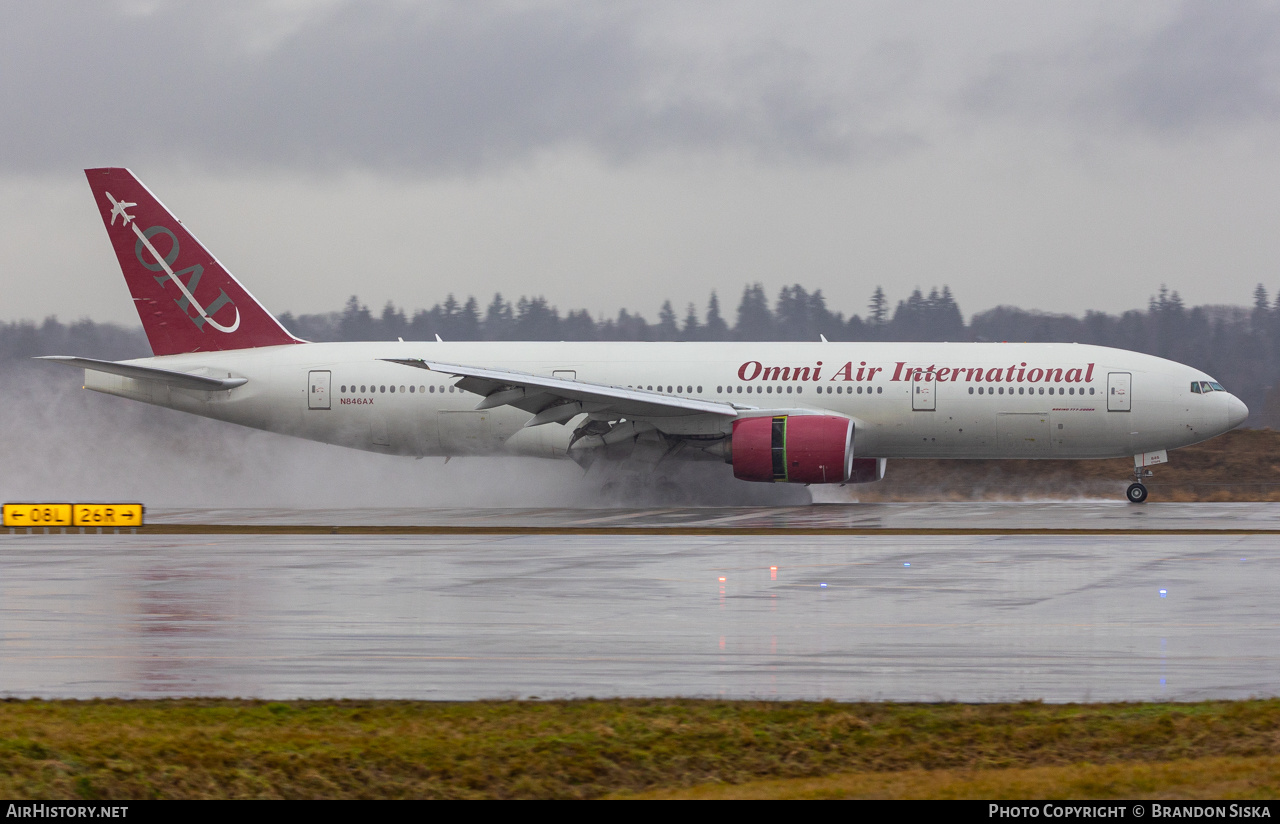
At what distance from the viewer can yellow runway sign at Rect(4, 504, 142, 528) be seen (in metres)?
22.4

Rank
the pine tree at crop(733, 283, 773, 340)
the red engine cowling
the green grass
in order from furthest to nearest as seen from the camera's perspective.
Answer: the pine tree at crop(733, 283, 773, 340)
the red engine cowling
the green grass

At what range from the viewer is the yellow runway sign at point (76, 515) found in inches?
882

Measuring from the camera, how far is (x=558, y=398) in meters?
25.8

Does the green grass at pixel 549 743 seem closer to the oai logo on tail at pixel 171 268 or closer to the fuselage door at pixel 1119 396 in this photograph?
the fuselage door at pixel 1119 396

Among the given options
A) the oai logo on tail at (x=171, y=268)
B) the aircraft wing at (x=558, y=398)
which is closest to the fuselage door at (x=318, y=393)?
the oai logo on tail at (x=171, y=268)

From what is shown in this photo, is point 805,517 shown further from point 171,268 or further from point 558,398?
point 171,268

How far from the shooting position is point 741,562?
15711mm

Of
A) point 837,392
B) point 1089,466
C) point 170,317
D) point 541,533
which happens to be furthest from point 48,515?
point 1089,466

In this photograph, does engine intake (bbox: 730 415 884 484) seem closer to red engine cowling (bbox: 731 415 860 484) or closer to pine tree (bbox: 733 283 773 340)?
red engine cowling (bbox: 731 415 860 484)

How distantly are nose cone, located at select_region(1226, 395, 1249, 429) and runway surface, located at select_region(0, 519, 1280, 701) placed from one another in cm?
925

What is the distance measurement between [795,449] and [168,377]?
13.9m

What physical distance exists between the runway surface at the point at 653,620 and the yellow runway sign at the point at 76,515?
172 inches

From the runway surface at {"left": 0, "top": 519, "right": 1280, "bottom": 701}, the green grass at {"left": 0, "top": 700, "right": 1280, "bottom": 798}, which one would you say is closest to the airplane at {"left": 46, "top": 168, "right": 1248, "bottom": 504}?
the runway surface at {"left": 0, "top": 519, "right": 1280, "bottom": 701}

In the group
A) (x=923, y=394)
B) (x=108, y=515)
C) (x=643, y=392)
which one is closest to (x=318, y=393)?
(x=108, y=515)
